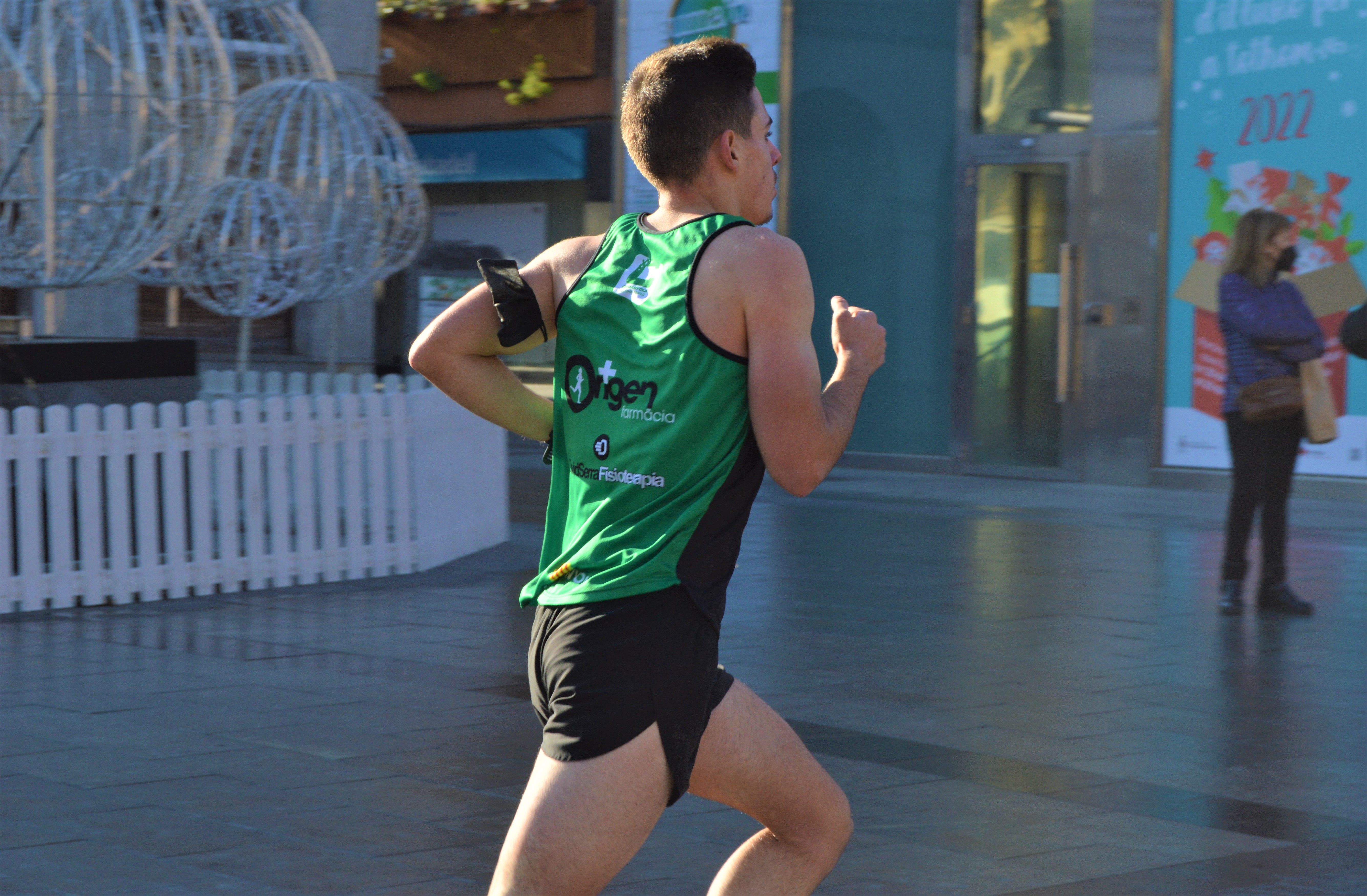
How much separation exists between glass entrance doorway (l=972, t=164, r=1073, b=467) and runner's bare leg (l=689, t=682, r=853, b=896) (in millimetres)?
12498

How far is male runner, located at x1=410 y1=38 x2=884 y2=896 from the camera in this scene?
262cm

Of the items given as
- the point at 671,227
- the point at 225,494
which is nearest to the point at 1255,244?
the point at 225,494

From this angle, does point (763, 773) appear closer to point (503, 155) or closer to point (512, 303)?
point (512, 303)

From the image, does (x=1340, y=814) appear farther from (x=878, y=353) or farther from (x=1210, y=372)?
(x=1210, y=372)

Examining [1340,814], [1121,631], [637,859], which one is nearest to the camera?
[637,859]

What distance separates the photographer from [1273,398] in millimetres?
8281

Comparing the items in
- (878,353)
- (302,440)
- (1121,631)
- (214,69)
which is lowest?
(1121,631)

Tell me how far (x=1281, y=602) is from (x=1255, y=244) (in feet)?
5.30

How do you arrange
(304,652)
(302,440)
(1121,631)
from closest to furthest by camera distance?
1. (304,652)
2. (1121,631)
3. (302,440)

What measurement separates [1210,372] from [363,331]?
8624 mm

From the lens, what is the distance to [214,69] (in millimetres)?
9812

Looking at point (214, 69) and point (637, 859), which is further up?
point (214, 69)

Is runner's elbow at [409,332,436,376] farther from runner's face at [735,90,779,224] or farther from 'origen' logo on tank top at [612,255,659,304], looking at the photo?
runner's face at [735,90,779,224]

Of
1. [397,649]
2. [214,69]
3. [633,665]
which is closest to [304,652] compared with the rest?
[397,649]
